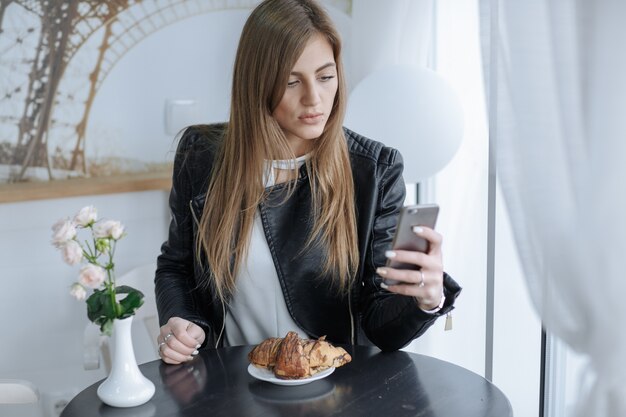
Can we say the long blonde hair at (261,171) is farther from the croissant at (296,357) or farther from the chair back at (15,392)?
the chair back at (15,392)

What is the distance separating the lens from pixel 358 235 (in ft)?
6.56

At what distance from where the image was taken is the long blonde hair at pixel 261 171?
6.25ft

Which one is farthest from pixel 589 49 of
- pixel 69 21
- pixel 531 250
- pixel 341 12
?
pixel 69 21

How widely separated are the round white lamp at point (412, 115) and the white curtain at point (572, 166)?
0.39m

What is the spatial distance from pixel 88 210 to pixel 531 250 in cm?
110

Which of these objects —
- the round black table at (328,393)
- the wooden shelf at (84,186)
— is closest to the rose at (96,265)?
the round black table at (328,393)

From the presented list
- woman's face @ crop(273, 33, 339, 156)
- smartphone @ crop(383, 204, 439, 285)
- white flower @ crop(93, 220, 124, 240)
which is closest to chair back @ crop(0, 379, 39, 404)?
white flower @ crop(93, 220, 124, 240)

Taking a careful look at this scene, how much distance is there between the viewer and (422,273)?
164cm

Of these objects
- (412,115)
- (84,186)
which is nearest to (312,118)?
(412,115)

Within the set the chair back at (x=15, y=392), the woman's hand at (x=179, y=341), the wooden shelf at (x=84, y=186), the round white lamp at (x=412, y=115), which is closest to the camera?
the woman's hand at (x=179, y=341)

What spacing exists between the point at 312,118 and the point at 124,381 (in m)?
0.67

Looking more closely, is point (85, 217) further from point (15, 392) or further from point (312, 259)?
point (15, 392)

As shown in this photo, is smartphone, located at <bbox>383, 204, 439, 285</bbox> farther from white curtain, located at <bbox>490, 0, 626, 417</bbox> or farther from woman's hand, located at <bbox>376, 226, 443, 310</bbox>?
white curtain, located at <bbox>490, 0, 626, 417</bbox>

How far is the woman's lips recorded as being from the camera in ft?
6.15
